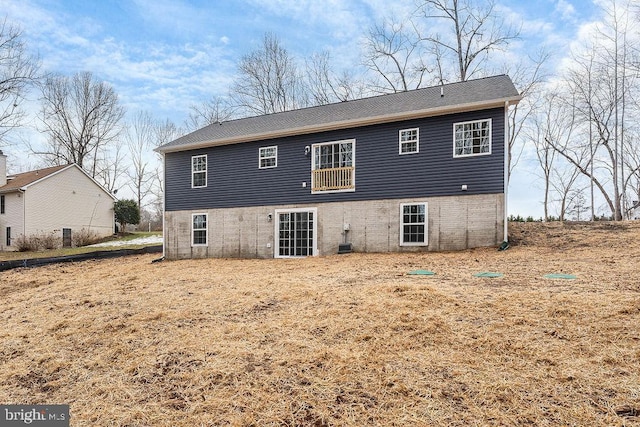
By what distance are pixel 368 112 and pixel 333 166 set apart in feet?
7.66

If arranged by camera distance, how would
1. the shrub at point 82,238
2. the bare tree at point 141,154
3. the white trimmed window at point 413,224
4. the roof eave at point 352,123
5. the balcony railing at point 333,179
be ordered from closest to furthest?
1. the roof eave at point 352,123
2. the white trimmed window at point 413,224
3. the balcony railing at point 333,179
4. the shrub at point 82,238
5. the bare tree at point 141,154

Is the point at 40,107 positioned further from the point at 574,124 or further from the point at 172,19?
the point at 574,124

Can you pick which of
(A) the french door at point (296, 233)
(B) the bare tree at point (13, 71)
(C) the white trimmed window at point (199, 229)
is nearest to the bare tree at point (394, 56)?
(A) the french door at point (296, 233)

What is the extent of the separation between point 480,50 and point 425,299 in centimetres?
2225

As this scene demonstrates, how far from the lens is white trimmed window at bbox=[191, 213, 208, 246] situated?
15.2 meters

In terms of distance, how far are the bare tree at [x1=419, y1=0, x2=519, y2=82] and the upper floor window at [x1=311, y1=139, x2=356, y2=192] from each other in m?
13.5

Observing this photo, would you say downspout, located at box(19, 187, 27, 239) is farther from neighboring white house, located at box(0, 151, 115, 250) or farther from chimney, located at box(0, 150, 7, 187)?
chimney, located at box(0, 150, 7, 187)

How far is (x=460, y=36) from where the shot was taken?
894 inches

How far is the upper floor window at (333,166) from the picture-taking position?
12.8 meters

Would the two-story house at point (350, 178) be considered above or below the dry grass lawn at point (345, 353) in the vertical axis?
above

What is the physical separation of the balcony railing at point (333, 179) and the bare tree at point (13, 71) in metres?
19.8

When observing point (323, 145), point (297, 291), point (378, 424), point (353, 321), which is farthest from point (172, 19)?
point (378, 424)
